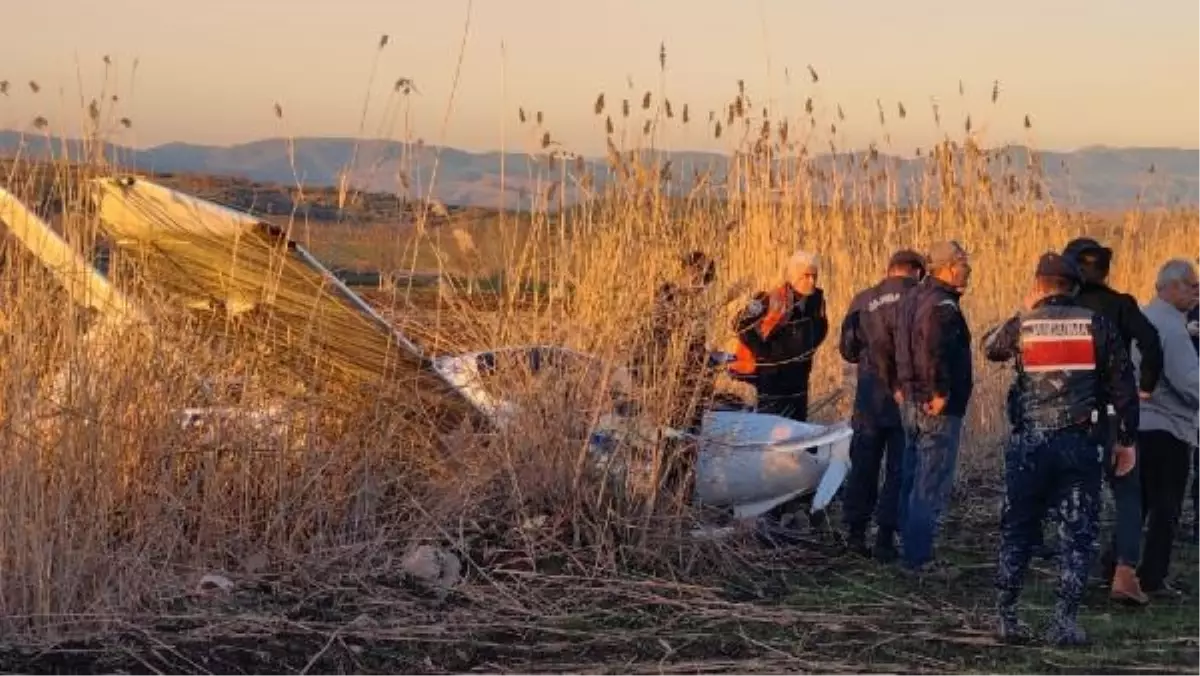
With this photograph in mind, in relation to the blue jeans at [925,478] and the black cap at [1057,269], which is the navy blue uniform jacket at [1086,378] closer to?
the black cap at [1057,269]

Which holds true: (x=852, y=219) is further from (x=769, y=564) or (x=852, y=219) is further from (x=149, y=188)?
(x=149, y=188)

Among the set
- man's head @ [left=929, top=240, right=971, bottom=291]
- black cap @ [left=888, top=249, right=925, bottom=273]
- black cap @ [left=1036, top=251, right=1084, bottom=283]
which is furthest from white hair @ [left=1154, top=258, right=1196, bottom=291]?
black cap @ [left=888, top=249, right=925, bottom=273]

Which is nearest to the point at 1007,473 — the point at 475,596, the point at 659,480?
the point at 659,480

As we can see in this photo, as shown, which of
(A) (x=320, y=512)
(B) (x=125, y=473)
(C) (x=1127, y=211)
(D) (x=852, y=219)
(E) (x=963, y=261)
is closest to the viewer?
(B) (x=125, y=473)

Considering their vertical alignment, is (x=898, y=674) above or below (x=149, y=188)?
below

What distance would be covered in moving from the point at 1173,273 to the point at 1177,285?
2.7 inches

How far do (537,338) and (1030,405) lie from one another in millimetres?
2683

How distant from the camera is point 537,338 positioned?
28.6 ft

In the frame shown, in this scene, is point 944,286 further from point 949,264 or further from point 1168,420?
point 1168,420

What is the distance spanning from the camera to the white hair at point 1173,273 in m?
8.42

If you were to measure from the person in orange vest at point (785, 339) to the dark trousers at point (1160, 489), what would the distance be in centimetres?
230

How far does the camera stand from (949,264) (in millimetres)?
9023

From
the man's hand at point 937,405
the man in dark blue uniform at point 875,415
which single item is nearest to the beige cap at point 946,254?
the man in dark blue uniform at point 875,415

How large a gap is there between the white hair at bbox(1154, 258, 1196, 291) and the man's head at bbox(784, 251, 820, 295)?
232 cm
